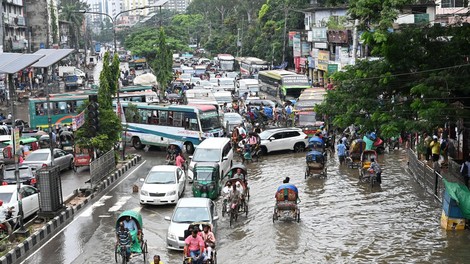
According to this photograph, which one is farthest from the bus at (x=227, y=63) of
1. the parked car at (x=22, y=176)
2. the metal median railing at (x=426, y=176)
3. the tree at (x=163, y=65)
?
the parked car at (x=22, y=176)

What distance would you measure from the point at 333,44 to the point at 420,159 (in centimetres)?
3975

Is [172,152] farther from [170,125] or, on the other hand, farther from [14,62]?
[14,62]

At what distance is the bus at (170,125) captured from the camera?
3638 centimetres

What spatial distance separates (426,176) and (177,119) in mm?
15973

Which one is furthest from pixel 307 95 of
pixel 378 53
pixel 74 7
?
pixel 74 7

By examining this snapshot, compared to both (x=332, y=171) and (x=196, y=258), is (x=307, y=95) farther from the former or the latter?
(x=196, y=258)

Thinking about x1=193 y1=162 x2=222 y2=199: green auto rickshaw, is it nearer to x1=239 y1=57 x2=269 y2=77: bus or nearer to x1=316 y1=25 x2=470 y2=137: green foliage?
x1=316 y1=25 x2=470 y2=137: green foliage

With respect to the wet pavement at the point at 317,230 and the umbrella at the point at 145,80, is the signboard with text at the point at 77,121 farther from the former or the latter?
the umbrella at the point at 145,80

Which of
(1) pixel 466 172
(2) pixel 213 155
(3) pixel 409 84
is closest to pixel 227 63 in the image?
(2) pixel 213 155

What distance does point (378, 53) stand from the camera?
66.2 ft

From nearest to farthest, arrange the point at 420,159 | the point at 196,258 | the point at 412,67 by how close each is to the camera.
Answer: the point at 196,258, the point at 412,67, the point at 420,159

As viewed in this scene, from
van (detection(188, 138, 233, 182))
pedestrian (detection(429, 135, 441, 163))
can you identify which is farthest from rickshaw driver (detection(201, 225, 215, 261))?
pedestrian (detection(429, 135, 441, 163))

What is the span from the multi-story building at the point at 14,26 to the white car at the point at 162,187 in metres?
52.2

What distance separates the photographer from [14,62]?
880 inches
